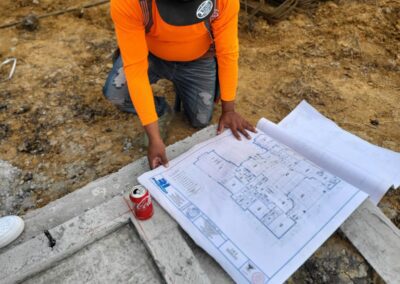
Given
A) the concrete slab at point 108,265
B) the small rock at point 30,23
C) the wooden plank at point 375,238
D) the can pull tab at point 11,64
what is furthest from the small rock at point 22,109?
the wooden plank at point 375,238

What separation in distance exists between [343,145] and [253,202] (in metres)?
0.62

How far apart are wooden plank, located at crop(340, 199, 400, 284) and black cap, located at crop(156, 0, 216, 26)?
106cm

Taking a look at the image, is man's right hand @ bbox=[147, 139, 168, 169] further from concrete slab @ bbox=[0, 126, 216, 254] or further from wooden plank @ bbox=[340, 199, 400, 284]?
wooden plank @ bbox=[340, 199, 400, 284]

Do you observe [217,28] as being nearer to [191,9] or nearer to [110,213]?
[191,9]

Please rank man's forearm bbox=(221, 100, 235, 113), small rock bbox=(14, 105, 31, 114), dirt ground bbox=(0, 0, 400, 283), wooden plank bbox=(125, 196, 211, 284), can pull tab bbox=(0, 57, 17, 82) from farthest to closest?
can pull tab bbox=(0, 57, 17, 82)
small rock bbox=(14, 105, 31, 114)
dirt ground bbox=(0, 0, 400, 283)
man's forearm bbox=(221, 100, 235, 113)
wooden plank bbox=(125, 196, 211, 284)

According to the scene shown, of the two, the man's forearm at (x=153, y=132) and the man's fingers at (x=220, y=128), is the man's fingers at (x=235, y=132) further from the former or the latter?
the man's forearm at (x=153, y=132)

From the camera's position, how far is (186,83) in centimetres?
210

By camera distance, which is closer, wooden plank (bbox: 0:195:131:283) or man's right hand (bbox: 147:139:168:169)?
wooden plank (bbox: 0:195:131:283)

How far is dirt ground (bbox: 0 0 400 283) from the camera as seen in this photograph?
2.17 m

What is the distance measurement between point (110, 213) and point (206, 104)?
106 cm

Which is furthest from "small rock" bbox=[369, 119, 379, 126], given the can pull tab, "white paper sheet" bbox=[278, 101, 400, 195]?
the can pull tab

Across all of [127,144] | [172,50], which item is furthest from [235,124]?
[127,144]

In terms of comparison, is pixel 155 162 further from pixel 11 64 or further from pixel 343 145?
pixel 11 64

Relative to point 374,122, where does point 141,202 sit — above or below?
above
